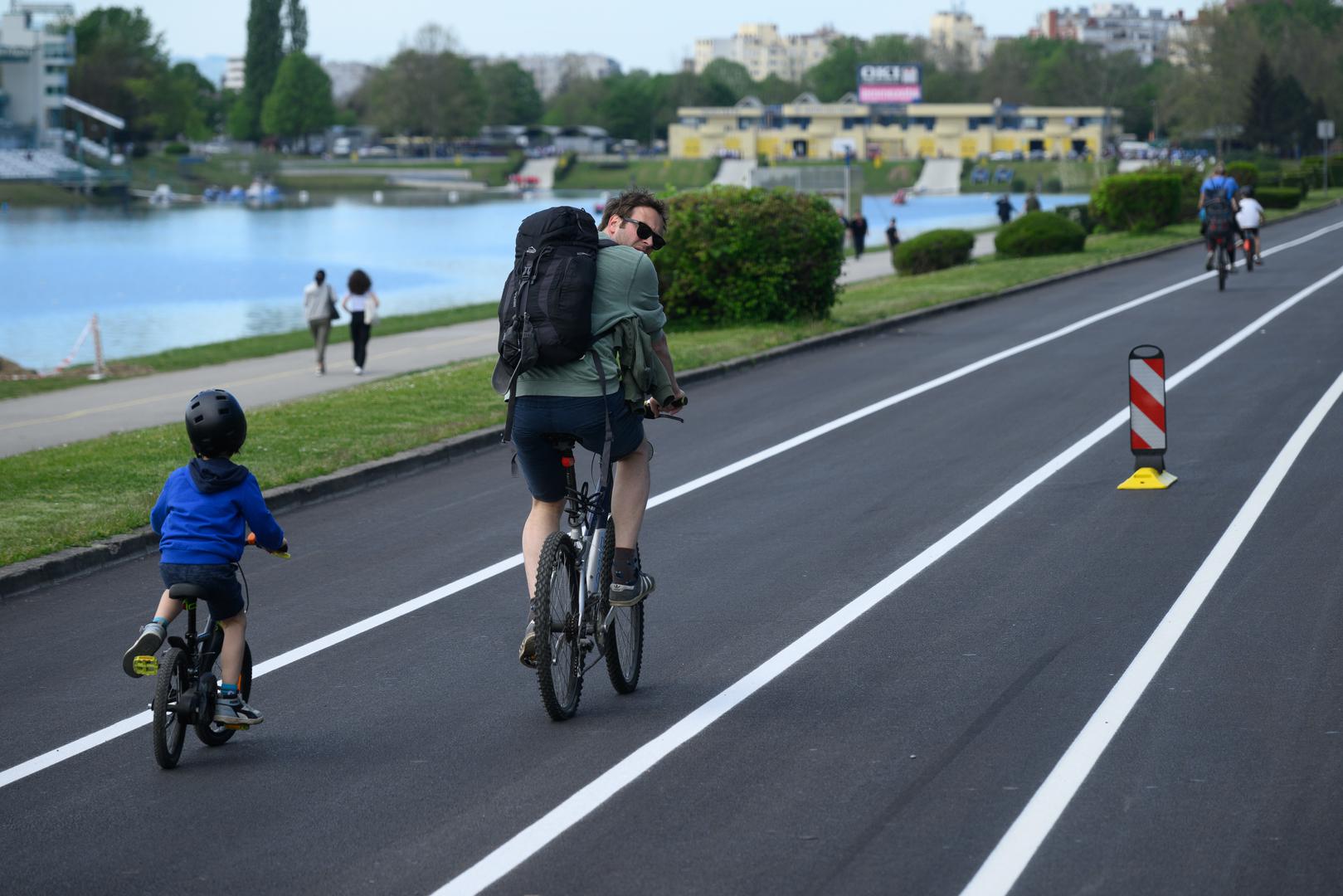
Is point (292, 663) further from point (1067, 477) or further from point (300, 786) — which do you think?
point (1067, 477)

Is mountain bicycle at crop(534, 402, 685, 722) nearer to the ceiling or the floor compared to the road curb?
nearer to the ceiling

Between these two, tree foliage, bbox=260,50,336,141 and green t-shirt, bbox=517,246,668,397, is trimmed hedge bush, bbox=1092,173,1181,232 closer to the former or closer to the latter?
green t-shirt, bbox=517,246,668,397

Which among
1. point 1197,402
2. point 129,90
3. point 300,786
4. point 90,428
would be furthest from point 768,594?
point 129,90

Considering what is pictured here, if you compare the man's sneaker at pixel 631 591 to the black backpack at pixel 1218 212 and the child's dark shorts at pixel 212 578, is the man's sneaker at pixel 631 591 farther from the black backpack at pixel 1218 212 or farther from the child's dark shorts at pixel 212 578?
the black backpack at pixel 1218 212

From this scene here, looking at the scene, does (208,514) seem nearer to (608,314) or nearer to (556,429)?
(556,429)

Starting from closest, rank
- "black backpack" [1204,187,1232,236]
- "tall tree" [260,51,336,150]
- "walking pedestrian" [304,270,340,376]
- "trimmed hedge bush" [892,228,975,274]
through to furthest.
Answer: "walking pedestrian" [304,270,340,376] → "black backpack" [1204,187,1232,236] → "trimmed hedge bush" [892,228,975,274] → "tall tree" [260,51,336,150]

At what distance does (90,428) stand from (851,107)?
17419 cm

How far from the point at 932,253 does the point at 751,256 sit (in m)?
18.0

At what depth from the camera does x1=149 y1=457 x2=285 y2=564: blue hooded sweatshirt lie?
6.14m

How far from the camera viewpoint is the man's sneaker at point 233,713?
6.23m

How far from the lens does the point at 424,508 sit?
455 inches

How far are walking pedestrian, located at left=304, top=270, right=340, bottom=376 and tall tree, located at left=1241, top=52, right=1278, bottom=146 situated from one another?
297ft

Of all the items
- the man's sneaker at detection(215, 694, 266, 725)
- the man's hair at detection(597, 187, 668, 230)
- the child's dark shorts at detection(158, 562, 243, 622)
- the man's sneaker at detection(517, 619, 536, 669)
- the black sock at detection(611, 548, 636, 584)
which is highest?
the man's hair at detection(597, 187, 668, 230)

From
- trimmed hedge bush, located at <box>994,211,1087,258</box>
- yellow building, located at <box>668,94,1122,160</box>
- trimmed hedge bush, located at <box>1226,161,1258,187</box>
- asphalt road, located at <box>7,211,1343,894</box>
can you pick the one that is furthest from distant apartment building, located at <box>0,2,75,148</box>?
asphalt road, located at <box>7,211,1343,894</box>
